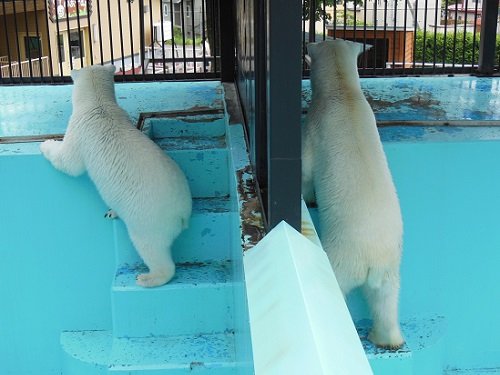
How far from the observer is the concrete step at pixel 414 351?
9.36 feet

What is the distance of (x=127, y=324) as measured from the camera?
3205 mm

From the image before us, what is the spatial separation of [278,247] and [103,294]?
6.41 ft

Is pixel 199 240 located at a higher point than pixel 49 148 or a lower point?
lower

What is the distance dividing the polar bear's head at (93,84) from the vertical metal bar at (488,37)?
3.59 m

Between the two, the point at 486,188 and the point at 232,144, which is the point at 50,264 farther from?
the point at 486,188

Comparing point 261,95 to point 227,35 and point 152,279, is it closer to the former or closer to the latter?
point 152,279

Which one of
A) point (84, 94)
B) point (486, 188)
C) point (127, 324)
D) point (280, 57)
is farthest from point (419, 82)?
point (280, 57)

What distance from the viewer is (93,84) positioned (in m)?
3.51

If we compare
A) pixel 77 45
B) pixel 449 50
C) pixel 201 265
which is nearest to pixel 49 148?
pixel 201 265

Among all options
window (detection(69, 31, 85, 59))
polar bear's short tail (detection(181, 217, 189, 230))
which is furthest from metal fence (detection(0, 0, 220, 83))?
polar bear's short tail (detection(181, 217, 189, 230))

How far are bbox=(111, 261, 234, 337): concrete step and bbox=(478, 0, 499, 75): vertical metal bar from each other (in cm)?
368

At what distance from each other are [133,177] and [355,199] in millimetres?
1083

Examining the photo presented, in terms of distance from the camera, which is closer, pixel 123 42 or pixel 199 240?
pixel 199 240

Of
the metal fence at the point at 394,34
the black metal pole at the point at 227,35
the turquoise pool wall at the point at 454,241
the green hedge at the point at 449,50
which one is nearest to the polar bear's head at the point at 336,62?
the turquoise pool wall at the point at 454,241
